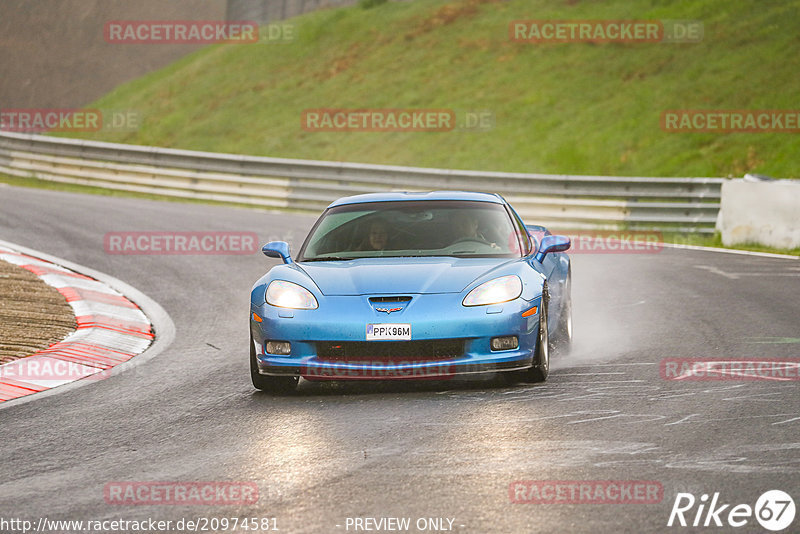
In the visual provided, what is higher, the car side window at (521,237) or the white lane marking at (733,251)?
the car side window at (521,237)

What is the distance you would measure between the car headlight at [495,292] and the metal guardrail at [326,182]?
39.9ft

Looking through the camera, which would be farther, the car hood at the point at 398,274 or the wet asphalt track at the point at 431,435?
the car hood at the point at 398,274

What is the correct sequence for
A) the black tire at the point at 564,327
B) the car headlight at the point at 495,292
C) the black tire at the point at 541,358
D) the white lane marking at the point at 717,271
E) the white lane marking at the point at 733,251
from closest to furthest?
the car headlight at the point at 495,292
the black tire at the point at 541,358
the black tire at the point at 564,327
the white lane marking at the point at 717,271
the white lane marking at the point at 733,251

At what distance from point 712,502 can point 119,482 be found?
2704 mm

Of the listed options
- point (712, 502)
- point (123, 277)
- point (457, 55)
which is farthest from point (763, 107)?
point (712, 502)

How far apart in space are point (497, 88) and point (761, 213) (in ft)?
59.6

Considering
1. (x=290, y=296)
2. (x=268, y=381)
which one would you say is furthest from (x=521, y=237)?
(x=268, y=381)

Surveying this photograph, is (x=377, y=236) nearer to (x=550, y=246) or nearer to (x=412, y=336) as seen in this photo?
(x=550, y=246)

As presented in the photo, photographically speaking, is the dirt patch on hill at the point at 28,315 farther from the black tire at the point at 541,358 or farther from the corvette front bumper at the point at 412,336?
the black tire at the point at 541,358

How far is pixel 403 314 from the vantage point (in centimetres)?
723

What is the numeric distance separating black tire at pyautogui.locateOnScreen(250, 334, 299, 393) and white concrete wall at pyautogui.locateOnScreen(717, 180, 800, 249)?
11.2 metres

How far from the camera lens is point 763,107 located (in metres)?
28.4

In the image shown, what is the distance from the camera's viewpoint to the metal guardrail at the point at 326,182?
19.7 metres

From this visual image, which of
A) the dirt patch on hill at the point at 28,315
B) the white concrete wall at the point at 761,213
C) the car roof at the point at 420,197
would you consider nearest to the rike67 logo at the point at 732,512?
the car roof at the point at 420,197
